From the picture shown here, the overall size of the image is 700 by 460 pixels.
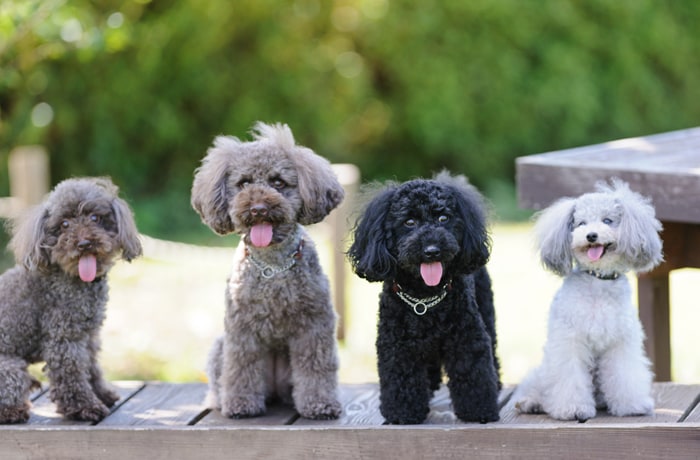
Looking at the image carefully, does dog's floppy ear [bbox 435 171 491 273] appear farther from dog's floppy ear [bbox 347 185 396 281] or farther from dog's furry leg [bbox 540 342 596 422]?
dog's furry leg [bbox 540 342 596 422]

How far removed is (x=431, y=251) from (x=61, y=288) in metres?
1.21

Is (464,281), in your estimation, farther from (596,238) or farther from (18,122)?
(18,122)

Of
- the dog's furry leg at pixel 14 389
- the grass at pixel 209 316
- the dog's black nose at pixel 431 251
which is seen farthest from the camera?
the grass at pixel 209 316

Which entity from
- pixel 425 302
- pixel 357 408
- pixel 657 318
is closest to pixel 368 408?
pixel 357 408

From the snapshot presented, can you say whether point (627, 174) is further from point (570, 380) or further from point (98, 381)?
point (98, 381)

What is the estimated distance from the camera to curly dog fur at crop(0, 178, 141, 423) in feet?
10.5

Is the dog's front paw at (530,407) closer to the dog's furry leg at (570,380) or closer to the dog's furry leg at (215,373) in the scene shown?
the dog's furry leg at (570,380)

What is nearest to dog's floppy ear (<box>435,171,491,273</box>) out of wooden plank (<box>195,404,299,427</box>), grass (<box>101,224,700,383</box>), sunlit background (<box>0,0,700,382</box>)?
wooden plank (<box>195,404,299,427</box>)

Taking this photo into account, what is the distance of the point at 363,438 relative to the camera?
298cm

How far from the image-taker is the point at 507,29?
1042 centimetres

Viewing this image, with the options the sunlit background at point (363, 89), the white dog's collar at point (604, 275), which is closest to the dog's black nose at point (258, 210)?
the white dog's collar at point (604, 275)

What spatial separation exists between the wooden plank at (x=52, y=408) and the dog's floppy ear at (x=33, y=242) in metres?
0.51

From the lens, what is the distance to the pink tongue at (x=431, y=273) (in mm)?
2896

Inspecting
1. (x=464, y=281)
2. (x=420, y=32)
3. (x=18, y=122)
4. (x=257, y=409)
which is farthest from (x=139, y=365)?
(x=420, y=32)
